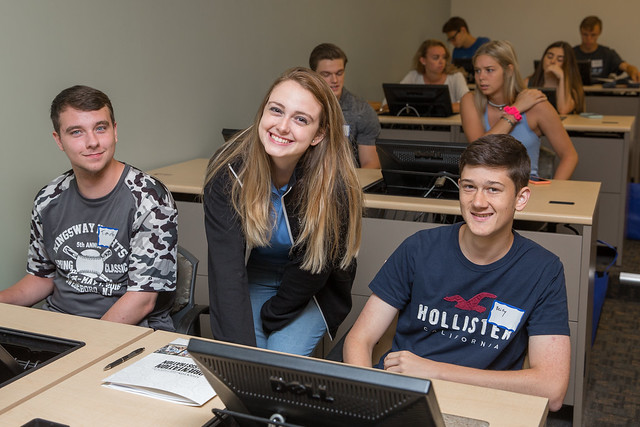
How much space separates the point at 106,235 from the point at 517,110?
85.8 inches

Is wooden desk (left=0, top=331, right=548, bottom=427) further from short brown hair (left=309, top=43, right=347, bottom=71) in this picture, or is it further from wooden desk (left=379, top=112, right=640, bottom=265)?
wooden desk (left=379, top=112, right=640, bottom=265)

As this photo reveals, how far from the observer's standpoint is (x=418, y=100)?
190 inches

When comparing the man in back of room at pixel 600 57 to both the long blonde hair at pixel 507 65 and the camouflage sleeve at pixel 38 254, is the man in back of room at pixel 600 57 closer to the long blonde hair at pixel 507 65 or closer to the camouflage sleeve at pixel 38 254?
the long blonde hair at pixel 507 65

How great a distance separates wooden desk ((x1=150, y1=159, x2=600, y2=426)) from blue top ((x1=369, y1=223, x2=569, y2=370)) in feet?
2.60

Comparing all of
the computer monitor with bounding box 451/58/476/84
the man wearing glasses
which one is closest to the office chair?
the computer monitor with bounding box 451/58/476/84

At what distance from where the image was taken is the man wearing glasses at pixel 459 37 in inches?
295

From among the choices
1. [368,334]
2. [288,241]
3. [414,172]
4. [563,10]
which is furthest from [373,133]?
[563,10]

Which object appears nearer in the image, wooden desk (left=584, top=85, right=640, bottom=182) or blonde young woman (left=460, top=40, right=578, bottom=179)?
blonde young woman (left=460, top=40, right=578, bottom=179)

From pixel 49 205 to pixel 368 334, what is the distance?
1043 mm

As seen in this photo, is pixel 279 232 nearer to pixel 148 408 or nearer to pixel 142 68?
pixel 148 408

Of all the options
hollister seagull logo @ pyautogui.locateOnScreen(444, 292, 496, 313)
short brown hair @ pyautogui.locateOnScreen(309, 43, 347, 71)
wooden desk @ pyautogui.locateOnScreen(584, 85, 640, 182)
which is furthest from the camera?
wooden desk @ pyautogui.locateOnScreen(584, 85, 640, 182)

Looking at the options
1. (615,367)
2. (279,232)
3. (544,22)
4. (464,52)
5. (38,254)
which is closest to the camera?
(279,232)

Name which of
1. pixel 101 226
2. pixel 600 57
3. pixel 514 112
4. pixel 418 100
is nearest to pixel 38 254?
pixel 101 226

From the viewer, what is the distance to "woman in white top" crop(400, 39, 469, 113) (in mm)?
5730
